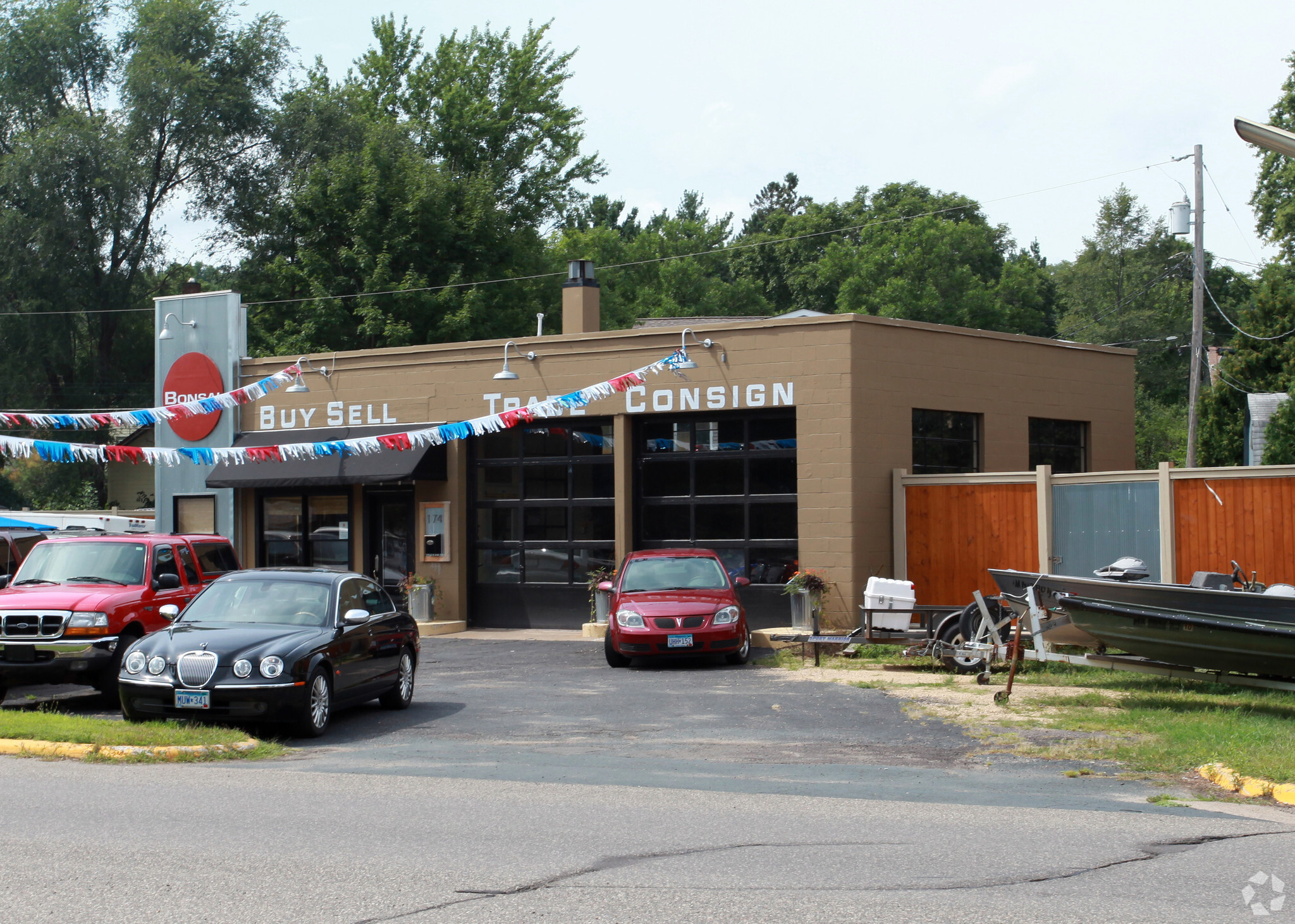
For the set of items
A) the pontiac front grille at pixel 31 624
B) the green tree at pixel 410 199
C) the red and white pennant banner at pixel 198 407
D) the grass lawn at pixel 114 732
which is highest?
the green tree at pixel 410 199

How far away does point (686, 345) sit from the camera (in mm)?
21766

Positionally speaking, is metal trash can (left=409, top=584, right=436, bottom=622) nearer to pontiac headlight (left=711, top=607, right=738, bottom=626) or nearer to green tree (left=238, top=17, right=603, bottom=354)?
pontiac headlight (left=711, top=607, right=738, bottom=626)

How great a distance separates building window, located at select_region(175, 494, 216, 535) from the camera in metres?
26.3

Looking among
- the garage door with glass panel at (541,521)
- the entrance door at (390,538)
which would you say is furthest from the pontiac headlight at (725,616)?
the entrance door at (390,538)

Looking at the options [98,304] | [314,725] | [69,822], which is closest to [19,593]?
[314,725]

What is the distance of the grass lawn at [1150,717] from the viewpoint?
10305 mm

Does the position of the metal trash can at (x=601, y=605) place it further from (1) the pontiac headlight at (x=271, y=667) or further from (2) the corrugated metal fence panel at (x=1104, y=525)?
(1) the pontiac headlight at (x=271, y=667)

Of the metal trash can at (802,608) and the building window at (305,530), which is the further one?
the building window at (305,530)

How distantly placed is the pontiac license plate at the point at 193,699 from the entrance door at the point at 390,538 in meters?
12.5

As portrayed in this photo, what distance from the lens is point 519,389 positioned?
23.2 meters

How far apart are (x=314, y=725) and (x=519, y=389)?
1173 centimetres

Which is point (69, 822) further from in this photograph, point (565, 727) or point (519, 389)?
point (519, 389)

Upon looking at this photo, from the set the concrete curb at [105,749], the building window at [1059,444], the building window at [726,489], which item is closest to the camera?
the concrete curb at [105,749]

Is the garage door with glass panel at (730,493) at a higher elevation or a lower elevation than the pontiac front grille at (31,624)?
higher
